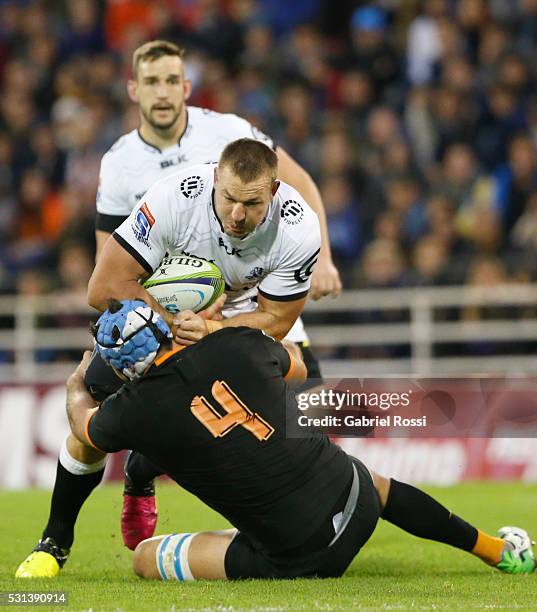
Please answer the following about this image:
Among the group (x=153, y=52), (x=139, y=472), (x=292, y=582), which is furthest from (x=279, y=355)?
(x=153, y=52)

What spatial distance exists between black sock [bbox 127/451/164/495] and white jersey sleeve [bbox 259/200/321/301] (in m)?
1.24

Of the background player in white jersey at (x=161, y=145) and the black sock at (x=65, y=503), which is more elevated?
the background player in white jersey at (x=161, y=145)

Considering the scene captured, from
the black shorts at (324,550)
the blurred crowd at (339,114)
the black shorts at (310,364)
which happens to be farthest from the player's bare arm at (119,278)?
the blurred crowd at (339,114)

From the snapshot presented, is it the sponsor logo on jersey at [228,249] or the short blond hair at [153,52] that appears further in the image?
the short blond hair at [153,52]

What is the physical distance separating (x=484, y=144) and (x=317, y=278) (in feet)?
22.5

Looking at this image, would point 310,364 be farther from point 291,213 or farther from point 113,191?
point 291,213

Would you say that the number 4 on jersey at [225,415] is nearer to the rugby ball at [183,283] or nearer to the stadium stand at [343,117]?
the rugby ball at [183,283]

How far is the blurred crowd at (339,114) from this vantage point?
13.1m

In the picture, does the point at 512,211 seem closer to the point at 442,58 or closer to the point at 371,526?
the point at 442,58

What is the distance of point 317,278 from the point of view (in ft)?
24.2

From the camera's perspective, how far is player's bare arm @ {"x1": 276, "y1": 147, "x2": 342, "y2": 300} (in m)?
7.36

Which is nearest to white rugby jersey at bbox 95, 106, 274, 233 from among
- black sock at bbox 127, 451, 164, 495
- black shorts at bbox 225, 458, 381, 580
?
black sock at bbox 127, 451, 164, 495

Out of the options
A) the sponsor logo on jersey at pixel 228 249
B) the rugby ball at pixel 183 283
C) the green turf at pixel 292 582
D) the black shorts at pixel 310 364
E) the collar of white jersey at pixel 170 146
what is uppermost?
the collar of white jersey at pixel 170 146

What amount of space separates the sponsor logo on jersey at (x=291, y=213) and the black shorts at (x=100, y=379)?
3.71ft
